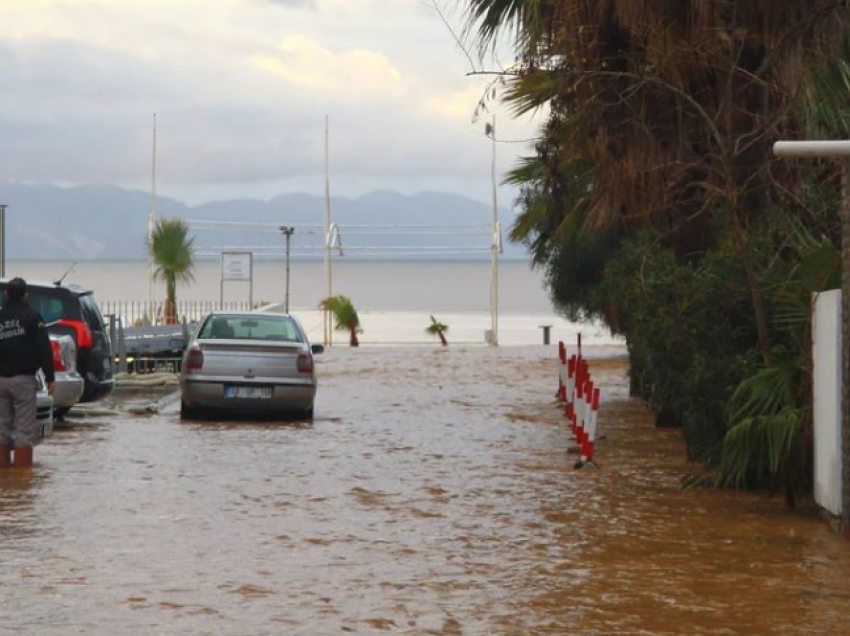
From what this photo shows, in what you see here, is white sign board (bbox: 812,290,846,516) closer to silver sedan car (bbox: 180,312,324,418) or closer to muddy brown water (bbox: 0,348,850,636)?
muddy brown water (bbox: 0,348,850,636)

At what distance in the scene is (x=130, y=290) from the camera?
6688 inches

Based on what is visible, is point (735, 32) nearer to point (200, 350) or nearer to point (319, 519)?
point (319, 519)

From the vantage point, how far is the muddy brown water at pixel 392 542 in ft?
33.0

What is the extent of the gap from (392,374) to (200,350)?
49.4ft

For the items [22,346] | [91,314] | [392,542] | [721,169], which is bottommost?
[392,542]

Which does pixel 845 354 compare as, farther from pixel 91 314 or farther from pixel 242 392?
pixel 91 314

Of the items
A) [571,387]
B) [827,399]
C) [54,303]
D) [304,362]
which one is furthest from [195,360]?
[827,399]

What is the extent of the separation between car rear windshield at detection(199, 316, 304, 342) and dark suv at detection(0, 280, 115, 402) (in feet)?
5.72

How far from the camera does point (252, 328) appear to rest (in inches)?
1032

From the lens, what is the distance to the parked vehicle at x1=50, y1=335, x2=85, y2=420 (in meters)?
21.4

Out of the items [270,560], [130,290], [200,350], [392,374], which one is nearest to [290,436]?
[200,350]

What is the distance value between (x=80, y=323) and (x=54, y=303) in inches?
19.2

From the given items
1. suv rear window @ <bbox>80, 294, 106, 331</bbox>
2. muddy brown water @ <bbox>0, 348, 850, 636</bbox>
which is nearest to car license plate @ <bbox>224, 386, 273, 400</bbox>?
muddy brown water @ <bbox>0, 348, 850, 636</bbox>

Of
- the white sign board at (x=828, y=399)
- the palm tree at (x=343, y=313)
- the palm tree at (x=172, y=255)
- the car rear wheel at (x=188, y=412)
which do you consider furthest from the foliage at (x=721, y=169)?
the palm tree at (x=343, y=313)
